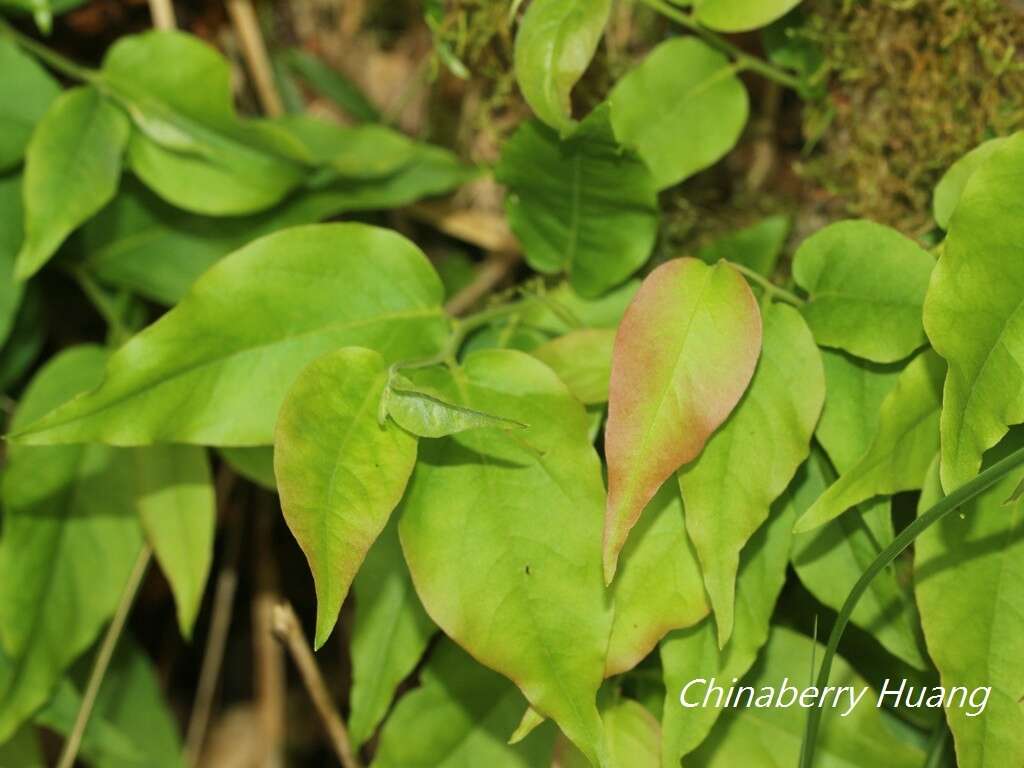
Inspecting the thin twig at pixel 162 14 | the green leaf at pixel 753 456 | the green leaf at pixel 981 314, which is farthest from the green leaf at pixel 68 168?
the green leaf at pixel 981 314

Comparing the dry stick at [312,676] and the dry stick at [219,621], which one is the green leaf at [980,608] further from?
the dry stick at [219,621]

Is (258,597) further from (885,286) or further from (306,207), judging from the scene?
(885,286)

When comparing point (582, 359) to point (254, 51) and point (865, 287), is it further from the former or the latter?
point (254, 51)

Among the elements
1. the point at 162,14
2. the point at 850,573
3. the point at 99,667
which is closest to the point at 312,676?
the point at 99,667

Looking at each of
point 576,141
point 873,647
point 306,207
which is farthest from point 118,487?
point 873,647

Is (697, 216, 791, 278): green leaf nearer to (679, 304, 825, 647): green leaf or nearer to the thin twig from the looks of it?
(679, 304, 825, 647): green leaf

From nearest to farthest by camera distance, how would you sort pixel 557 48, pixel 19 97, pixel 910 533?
pixel 910 533
pixel 557 48
pixel 19 97
